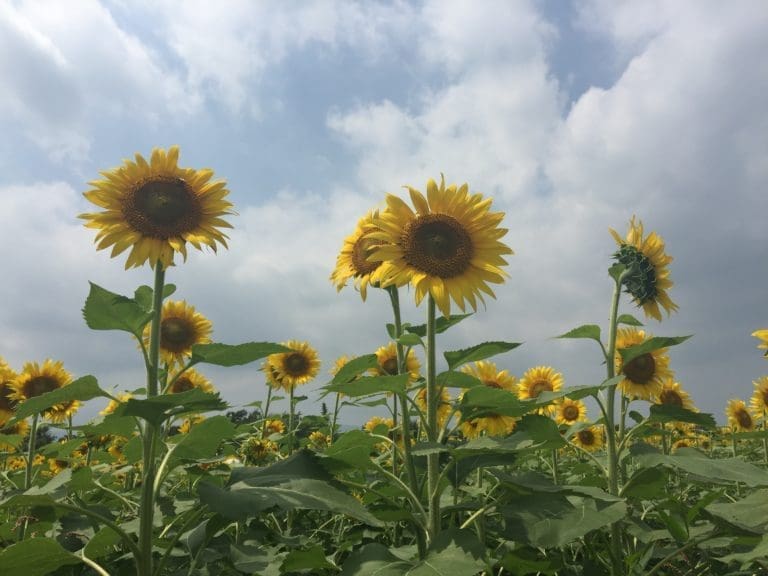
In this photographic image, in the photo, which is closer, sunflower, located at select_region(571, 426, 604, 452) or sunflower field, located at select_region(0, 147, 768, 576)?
sunflower field, located at select_region(0, 147, 768, 576)

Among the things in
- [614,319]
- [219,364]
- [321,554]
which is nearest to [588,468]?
[614,319]

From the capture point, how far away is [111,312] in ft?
9.31

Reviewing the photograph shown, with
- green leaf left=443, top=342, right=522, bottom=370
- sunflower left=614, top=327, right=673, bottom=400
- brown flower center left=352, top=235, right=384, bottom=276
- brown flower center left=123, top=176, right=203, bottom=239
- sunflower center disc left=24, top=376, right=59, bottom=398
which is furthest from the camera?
sunflower center disc left=24, top=376, right=59, bottom=398

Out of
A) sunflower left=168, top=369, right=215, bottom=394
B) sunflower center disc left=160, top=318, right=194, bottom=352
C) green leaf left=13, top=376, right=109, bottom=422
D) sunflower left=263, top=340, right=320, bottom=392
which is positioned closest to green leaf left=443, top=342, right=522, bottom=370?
green leaf left=13, top=376, right=109, bottom=422

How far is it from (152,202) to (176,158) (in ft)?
1.06

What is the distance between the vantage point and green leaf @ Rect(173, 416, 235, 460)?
9.02 feet

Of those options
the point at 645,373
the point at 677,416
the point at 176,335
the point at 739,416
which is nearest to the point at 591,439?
the point at 739,416

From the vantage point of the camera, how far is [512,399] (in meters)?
2.77

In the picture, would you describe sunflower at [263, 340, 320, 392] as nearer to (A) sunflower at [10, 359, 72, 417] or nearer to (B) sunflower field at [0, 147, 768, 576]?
(A) sunflower at [10, 359, 72, 417]

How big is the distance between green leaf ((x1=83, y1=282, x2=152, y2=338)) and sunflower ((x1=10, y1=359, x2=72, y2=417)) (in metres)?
4.23

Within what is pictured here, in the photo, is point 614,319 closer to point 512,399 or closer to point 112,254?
point 512,399

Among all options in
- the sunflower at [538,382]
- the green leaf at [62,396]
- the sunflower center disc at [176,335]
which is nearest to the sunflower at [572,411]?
the sunflower at [538,382]

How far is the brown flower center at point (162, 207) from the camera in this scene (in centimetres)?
368

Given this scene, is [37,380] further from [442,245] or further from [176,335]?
[442,245]
